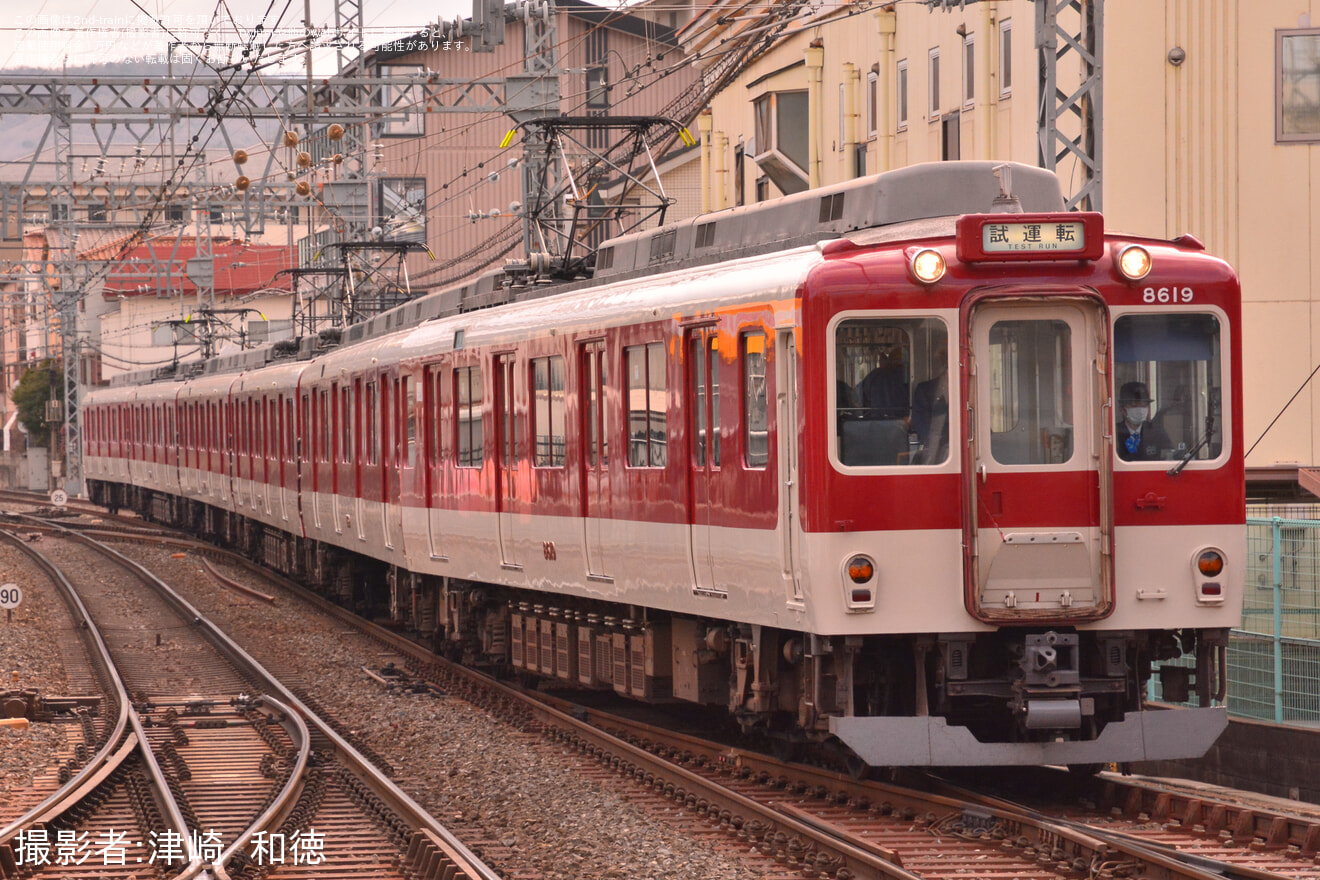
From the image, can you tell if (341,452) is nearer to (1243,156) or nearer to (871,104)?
(1243,156)

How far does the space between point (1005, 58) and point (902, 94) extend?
349cm

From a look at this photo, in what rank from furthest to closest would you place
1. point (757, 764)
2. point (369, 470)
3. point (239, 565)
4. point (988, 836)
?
point (239, 565), point (369, 470), point (757, 764), point (988, 836)

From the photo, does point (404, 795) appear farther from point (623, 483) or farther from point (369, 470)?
point (369, 470)

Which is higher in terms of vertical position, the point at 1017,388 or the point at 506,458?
the point at 1017,388

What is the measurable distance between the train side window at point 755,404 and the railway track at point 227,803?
2.46 metres

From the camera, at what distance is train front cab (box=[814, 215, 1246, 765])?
30.4 ft

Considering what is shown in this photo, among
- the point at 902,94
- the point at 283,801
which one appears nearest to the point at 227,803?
the point at 283,801

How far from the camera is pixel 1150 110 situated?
66.1 feet

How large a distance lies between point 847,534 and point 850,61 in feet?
67.3

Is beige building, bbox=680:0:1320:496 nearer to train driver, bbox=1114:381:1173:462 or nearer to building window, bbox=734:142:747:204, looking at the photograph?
train driver, bbox=1114:381:1173:462

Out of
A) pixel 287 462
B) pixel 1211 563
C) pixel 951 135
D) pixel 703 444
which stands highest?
pixel 951 135

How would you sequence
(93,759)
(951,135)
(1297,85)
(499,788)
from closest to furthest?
(499,788) < (93,759) < (1297,85) < (951,135)

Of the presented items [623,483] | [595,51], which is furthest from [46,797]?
[595,51]

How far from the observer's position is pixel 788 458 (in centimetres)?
955
